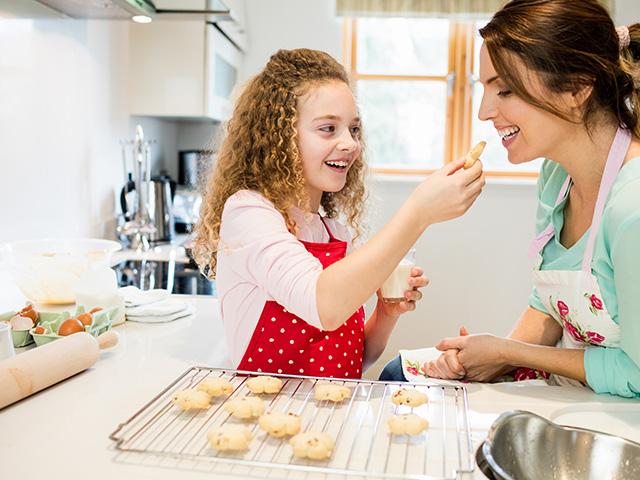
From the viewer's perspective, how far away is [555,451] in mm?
939

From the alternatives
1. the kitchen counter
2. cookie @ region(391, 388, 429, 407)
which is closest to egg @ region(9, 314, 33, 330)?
the kitchen counter

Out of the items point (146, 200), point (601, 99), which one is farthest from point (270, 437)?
point (146, 200)

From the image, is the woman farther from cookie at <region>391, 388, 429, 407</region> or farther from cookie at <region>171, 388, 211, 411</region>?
cookie at <region>171, 388, 211, 411</region>

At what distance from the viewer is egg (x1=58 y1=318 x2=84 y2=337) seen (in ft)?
4.12

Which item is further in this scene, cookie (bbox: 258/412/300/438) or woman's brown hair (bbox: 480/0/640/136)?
woman's brown hair (bbox: 480/0/640/136)

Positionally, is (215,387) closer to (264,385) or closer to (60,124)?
(264,385)

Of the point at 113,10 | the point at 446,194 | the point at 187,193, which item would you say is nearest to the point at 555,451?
the point at 446,194

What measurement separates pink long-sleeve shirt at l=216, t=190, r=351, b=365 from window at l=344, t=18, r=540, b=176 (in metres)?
2.52

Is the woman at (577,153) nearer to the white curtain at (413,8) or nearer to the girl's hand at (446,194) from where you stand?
the girl's hand at (446,194)

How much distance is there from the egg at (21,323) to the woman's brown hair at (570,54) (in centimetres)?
100

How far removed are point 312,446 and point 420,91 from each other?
3167mm

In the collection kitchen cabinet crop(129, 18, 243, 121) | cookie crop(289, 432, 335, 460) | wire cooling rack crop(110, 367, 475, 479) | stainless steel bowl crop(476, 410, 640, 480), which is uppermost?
kitchen cabinet crop(129, 18, 243, 121)

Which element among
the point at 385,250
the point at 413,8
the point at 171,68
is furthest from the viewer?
the point at 413,8

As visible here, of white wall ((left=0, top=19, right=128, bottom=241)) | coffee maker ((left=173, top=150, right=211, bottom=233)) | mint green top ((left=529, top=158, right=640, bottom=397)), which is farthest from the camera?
coffee maker ((left=173, top=150, right=211, bottom=233))
